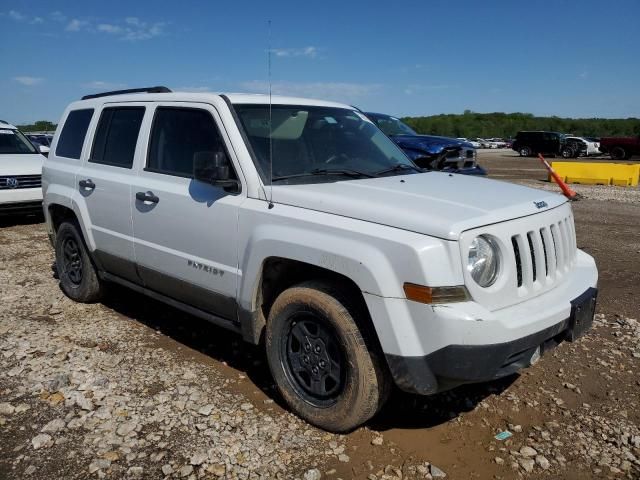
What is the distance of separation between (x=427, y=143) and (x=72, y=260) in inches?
251

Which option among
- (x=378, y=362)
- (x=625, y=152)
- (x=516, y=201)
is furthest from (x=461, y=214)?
(x=625, y=152)

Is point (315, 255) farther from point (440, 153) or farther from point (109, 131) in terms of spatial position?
point (440, 153)

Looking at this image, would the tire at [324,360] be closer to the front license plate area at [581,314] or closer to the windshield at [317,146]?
the windshield at [317,146]

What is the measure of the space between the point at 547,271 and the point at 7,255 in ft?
23.7

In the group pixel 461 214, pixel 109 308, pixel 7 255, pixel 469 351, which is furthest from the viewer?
pixel 7 255

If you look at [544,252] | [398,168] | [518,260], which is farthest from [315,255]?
[398,168]

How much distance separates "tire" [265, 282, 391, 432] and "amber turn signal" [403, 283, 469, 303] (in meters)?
0.40

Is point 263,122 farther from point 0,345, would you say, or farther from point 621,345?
point 621,345

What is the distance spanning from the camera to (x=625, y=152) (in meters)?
30.0

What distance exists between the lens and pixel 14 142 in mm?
10781

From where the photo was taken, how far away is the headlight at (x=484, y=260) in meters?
2.78

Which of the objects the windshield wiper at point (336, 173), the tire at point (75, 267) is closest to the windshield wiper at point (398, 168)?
the windshield wiper at point (336, 173)

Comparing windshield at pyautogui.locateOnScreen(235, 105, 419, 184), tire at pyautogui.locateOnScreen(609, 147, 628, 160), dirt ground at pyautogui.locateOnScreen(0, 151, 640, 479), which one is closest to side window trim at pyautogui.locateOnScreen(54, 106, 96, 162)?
dirt ground at pyautogui.locateOnScreen(0, 151, 640, 479)

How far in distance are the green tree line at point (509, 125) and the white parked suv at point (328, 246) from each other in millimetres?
69397
